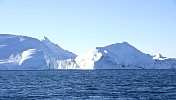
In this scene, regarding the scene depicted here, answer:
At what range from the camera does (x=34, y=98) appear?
62.2 m

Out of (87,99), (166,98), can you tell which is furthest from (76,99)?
(166,98)

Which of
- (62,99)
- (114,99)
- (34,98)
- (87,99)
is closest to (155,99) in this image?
(114,99)

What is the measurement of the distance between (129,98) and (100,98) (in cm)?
464

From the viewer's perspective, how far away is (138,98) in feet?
198

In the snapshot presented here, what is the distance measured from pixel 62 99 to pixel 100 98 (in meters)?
6.17

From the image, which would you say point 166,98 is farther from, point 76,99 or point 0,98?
point 0,98

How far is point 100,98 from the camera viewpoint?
200 ft

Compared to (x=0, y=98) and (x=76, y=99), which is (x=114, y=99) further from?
(x=0, y=98)

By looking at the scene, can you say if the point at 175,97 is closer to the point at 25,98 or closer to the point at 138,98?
the point at 138,98

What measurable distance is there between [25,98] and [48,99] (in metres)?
4.72

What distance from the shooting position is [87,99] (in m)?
59.9

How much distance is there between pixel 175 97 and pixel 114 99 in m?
9.92

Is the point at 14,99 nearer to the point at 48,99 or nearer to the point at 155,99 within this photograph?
the point at 48,99

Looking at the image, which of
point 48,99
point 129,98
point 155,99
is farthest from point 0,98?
point 155,99
